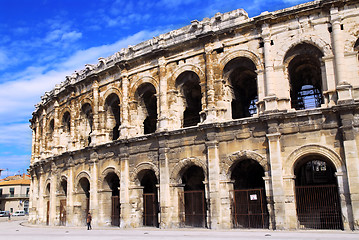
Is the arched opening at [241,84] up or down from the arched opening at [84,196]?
up

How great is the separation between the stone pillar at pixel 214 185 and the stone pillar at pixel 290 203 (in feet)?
8.56

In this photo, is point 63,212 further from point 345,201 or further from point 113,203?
point 345,201

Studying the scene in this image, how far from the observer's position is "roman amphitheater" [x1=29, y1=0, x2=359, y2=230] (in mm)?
13773

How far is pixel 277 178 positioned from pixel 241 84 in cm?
575

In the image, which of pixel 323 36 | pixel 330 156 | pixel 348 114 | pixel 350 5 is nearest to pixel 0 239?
pixel 330 156

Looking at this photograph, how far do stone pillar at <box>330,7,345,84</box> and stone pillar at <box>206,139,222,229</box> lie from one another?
5.25m

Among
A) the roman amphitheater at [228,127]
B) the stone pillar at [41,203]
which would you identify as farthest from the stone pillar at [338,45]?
the stone pillar at [41,203]

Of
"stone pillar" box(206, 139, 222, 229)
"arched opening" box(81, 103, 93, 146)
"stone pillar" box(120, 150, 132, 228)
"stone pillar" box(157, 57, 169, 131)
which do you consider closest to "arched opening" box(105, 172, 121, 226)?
"stone pillar" box(120, 150, 132, 228)

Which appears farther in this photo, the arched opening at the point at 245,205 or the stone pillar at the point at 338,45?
the arched opening at the point at 245,205

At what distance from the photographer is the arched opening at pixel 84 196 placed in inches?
821

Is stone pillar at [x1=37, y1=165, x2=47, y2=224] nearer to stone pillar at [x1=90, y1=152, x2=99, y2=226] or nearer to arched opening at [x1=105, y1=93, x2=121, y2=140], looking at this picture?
stone pillar at [x1=90, y1=152, x2=99, y2=226]

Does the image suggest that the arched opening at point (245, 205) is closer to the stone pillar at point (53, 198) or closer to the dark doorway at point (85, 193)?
the dark doorway at point (85, 193)

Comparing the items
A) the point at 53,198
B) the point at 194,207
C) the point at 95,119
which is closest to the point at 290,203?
the point at 194,207

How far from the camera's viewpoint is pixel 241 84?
1820cm
